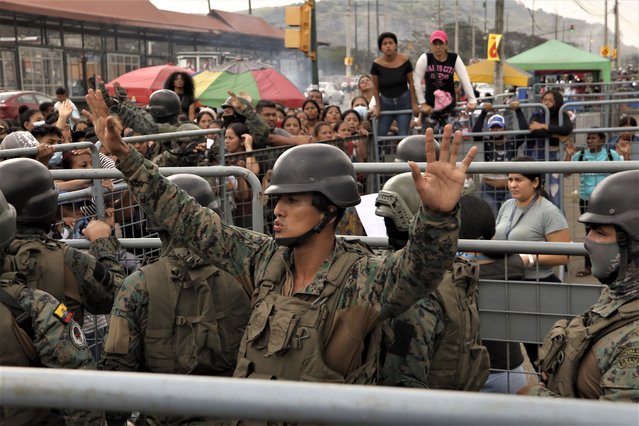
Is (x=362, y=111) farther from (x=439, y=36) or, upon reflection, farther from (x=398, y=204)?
(x=398, y=204)

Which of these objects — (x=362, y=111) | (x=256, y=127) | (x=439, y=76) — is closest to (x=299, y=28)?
(x=362, y=111)

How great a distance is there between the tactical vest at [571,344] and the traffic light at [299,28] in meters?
16.8

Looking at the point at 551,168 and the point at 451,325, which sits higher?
the point at 551,168

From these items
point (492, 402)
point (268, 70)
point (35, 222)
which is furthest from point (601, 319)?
point (268, 70)

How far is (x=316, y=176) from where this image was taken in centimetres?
321

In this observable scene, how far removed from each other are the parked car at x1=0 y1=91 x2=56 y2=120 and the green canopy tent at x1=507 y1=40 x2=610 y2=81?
14.6 m

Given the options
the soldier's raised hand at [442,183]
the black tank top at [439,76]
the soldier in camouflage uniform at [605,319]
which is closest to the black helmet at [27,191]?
the soldier's raised hand at [442,183]

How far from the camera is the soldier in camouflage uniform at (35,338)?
3193 millimetres

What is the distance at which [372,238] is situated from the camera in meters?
4.42

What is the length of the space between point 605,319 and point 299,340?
3.34 feet

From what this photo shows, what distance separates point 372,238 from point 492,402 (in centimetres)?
300

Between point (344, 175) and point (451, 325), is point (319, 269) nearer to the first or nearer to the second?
point (344, 175)

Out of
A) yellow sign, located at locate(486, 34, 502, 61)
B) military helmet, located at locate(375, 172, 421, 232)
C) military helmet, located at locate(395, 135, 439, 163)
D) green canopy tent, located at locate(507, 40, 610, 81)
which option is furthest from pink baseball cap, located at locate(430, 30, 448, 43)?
green canopy tent, located at locate(507, 40, 610, 81)

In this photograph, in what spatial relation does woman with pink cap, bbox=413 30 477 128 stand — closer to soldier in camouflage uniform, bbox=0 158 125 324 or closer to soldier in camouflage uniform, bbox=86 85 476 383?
soldier in camouflage uniform, bbox=0 158 125 324
